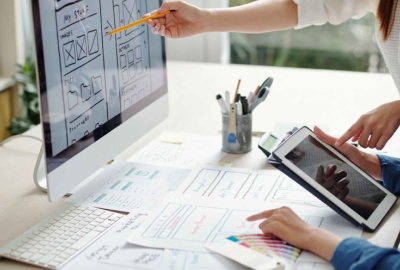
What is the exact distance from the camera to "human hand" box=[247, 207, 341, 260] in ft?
3.07

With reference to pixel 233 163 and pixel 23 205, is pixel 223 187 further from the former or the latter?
pixel 23 205

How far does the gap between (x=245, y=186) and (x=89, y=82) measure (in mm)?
385

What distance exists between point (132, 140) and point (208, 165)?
0.60 feet

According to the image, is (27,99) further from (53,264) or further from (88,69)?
(53,264)

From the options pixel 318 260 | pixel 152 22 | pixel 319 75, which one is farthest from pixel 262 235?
pixel 319 75

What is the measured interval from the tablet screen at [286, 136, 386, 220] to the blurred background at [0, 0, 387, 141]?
135 centimetres

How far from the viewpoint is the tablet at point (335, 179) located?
1056mm

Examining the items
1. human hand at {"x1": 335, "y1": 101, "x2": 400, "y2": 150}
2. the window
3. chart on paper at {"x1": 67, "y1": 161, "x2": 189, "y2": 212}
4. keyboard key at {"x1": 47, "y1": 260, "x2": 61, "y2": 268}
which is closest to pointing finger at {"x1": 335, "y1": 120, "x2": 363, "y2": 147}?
human hand at {"x1": 335, "y1": 101, "x2": 400, "y2": 150}

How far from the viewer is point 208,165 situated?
1.35m

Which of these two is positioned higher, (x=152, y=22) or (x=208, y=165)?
(x=152, y=22)

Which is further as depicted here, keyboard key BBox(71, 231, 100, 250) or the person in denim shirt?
keyboard key BBox(71, 231, 100, 250)

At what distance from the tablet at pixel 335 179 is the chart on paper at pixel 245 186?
7 cm

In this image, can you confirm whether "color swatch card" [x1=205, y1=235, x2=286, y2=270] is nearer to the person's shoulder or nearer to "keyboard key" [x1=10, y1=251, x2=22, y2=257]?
"keyboard key" [x1=10, y1=251, x2=22, y2=257]

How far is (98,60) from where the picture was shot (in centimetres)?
115
